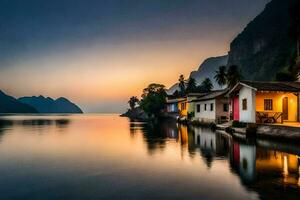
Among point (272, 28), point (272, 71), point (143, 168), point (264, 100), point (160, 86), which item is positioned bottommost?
point (143, 168)

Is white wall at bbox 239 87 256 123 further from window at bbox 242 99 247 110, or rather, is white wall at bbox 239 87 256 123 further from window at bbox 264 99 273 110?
window at bbox 264 99 273 110

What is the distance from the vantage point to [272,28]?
182125 millimetres

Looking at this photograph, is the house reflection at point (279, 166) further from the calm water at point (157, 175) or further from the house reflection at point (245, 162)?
the house reflection at point (245, 162)

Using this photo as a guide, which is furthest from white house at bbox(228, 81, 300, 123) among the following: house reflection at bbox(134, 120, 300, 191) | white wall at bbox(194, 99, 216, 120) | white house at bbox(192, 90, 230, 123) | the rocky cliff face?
the rocky cliff face

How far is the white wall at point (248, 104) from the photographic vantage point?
31.0 metres

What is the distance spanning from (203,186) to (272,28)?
19307 centimetres

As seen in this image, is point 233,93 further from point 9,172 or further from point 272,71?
point 272,71

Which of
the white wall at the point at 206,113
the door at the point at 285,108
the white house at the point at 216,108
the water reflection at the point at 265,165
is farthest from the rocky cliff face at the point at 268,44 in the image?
the water reflection at the point at 265,165

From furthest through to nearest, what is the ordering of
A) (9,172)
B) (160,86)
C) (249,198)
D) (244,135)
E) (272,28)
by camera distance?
(272,28) < (160,86) < (244,135) < (9,172) < (249,198)

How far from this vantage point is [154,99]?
96.0m

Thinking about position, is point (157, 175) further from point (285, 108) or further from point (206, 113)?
point (206, 113)

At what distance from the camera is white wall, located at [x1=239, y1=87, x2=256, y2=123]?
30986 mm

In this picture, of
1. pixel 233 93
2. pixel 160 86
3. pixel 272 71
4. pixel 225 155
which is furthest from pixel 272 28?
pixel 225 155

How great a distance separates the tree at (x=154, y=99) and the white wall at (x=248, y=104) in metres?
61.7
